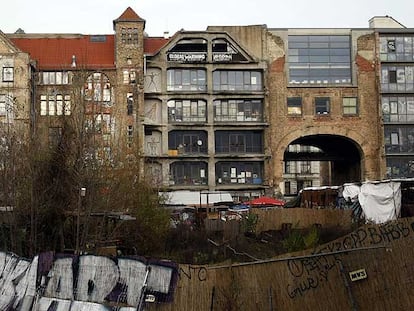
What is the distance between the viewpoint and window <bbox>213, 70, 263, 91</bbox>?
224 ft

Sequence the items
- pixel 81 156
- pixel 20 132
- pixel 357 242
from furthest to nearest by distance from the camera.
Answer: pixel 20 132 → pixel 81 156 → pixel 357 242

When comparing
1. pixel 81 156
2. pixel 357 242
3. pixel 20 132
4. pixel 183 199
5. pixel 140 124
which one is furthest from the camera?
pixel 140 124

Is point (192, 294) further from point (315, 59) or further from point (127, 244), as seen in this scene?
point (315, 59)

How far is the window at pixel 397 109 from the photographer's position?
227 feet

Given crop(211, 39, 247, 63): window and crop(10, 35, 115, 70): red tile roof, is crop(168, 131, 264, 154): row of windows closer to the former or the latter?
crop(211, 39, 247, 63): window

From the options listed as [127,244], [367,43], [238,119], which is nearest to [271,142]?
[238,119]

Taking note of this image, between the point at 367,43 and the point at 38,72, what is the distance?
35944 millimetres

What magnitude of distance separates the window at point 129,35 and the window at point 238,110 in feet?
36.5

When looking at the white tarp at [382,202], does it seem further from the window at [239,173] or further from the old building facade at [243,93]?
the window at [239,173]

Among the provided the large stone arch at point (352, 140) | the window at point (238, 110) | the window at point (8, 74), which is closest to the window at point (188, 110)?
the window at point (238, 110)

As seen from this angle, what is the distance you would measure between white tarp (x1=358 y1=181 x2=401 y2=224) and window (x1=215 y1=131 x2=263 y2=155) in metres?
34.6

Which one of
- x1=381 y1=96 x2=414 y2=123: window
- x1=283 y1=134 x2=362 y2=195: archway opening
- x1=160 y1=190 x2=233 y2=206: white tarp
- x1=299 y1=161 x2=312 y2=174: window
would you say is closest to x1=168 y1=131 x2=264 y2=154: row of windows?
x1=283 y1=134 x2=362 y2=195: archway opening

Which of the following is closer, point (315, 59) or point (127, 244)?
point (127, 244)

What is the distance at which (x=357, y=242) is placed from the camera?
14.0 metres
